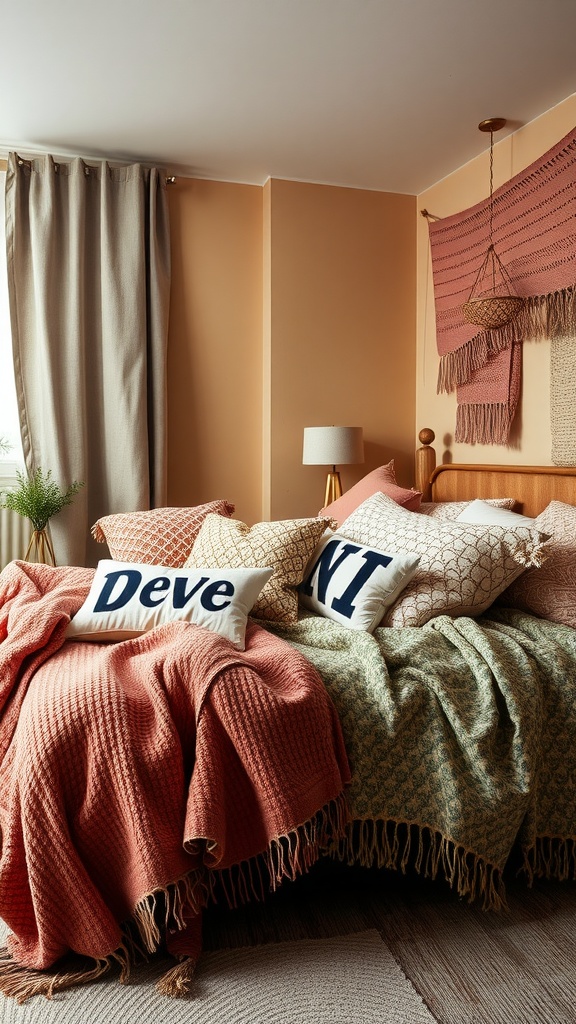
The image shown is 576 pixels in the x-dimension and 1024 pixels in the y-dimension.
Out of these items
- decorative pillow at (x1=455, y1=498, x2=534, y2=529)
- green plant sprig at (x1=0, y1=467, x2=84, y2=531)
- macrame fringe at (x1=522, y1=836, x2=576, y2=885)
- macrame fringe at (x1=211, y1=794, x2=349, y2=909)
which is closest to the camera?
macrame fringe at (x1=211, y1=794, x2=349, y2=909)

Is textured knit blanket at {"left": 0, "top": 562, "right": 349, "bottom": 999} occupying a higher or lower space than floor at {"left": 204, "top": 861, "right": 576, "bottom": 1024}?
higher

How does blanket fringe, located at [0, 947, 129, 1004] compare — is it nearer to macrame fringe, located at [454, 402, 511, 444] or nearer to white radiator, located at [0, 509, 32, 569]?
white radiator, located at [0, 509, 32, 569]

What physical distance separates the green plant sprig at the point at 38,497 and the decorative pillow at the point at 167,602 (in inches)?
53.0

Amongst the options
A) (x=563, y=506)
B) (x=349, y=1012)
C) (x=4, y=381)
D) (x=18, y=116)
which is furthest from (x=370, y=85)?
(x=349, y=1012)

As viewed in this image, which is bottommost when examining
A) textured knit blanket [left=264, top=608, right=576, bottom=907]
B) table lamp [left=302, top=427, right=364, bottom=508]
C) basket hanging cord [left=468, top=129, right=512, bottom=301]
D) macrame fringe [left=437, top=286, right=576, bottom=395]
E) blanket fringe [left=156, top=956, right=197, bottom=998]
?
blanket fringe [left=156, top=956, right=197, bottom=998]

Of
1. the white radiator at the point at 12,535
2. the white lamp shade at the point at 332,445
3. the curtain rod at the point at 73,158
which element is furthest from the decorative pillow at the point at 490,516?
the curtain rod at the point at 73,158

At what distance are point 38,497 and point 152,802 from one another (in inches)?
85.7

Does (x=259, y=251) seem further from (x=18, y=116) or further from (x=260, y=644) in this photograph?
(x=260, y=644)

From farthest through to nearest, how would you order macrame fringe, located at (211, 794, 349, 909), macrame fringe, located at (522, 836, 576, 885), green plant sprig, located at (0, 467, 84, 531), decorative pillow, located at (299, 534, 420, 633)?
green plant sprig, located at (0, 467, 84, 531) < decorative pillow, located at (299, 534, 420, 633) < macrame fringe, located at (522, 836, 576, 885) < macrame fringe, located at (211, 794, 349, 909)

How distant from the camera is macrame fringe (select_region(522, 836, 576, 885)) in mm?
1794

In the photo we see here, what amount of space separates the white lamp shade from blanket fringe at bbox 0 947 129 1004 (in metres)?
2.48

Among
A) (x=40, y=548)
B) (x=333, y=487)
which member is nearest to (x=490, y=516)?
(x=333, y=487)

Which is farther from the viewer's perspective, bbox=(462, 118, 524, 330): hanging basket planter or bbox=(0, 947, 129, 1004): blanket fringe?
bbox=(462, 118, 524, 330): hanging basket planter

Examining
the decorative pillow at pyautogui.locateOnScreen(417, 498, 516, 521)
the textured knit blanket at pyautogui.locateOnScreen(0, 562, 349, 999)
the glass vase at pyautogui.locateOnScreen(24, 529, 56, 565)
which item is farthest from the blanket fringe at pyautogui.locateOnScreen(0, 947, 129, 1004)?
the glass vase at pyautogui.locateOnScreen(24, 529, 56, 565)
